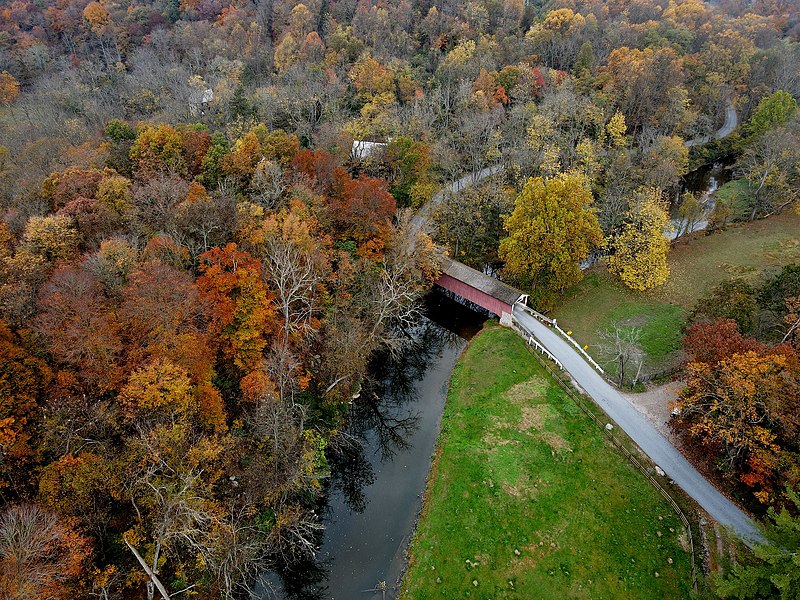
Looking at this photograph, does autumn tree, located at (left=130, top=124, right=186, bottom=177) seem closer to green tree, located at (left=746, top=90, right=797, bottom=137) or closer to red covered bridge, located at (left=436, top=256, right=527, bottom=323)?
red covered bridge, located at (left=436, top=256, right=527, bottom=323)

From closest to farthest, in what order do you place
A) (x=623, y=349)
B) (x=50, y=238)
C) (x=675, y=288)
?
(x=50, y=238), (x=623, y=349), (x=675, y=288)

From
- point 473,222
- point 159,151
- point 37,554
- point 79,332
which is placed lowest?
point 473,222

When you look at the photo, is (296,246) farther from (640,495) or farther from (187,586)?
(640,495)

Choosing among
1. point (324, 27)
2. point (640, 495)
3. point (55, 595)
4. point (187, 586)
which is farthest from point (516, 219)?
point (324, 27)

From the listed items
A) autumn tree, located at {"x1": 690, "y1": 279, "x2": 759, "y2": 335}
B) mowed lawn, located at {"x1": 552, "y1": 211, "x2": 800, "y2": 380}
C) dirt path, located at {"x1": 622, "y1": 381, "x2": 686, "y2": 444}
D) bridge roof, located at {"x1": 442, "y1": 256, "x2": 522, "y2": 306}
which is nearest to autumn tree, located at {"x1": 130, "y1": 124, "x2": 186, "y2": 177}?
bridge roof, located at {"x1": 442, "y1": 256, "x2": 522, "y2": 306}

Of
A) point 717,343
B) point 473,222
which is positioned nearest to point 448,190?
point 473,222

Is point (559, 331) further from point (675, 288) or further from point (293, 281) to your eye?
point (293, 281)
